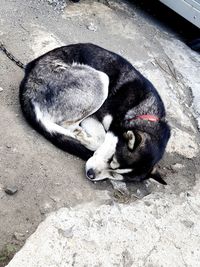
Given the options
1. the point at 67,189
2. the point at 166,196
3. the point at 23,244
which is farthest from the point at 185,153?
the point at 23,244

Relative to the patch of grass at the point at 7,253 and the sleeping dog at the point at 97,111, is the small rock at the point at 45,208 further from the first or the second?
the sleeping dog at the point at 97,111

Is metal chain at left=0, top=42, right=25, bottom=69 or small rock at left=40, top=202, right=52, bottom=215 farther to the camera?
metal chain at left=0, top=42, right=25, bottom=69

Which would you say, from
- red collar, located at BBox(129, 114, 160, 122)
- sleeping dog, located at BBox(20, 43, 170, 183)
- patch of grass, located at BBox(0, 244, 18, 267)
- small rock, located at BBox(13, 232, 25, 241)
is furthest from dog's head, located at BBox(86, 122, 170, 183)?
patch of grass, located at BBox(0, 244, 18, 267)

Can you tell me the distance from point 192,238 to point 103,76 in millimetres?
1792

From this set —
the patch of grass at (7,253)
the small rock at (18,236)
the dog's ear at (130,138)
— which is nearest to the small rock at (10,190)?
the small rock at (18,236)

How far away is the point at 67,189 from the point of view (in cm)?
Result: 387

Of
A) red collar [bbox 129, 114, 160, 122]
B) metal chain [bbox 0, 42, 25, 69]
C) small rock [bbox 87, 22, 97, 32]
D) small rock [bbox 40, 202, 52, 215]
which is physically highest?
red collar [bbox 129, 114, 160, 122]

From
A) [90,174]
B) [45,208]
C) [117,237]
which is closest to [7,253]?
[45,208]

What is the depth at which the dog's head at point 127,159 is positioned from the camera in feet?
13.3

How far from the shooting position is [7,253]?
3.22 meters

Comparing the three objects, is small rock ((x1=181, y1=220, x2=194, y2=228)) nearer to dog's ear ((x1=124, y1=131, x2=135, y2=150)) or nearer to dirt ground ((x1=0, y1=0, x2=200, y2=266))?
dirt ground ((x1=0, y1=0, x2=200, y2=266))

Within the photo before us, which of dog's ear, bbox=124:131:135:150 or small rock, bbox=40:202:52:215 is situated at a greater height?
dog's ear, bbox=124:131:135:150

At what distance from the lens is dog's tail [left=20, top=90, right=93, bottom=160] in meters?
4.20

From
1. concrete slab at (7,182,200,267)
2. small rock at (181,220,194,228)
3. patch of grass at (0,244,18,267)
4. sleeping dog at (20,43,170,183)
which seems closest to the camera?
patch of grass at (0,244,18,267)
